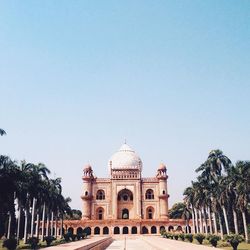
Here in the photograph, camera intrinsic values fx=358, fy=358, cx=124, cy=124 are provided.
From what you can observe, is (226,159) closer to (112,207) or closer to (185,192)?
(185,192)

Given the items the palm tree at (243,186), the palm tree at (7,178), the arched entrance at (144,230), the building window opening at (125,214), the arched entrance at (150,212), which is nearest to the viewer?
the palm tree at (7,178)

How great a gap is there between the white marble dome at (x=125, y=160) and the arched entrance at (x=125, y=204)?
4.80 metres

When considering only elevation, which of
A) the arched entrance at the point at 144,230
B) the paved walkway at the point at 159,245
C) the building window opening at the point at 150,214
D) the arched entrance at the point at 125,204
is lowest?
the paved walkway at the point at 159,245

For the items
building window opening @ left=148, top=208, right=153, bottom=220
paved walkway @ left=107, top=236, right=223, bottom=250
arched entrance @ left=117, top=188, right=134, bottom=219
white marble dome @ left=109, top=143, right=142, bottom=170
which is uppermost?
white marble dome @ left=109, top=143, right=142, bottom=170

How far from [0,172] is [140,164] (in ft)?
138

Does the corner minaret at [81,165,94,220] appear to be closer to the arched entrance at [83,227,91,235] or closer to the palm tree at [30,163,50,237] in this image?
the arched entrance at [83,227,91,235]

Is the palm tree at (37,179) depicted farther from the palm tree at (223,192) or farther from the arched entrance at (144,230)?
the arched entrance at (144,230)

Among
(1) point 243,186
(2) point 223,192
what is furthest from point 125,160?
(1) point 243,186

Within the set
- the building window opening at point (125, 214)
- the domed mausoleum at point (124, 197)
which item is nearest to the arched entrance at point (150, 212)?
the domed mausoleum at point (124, 197)

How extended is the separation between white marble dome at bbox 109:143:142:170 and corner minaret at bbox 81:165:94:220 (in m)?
4.81

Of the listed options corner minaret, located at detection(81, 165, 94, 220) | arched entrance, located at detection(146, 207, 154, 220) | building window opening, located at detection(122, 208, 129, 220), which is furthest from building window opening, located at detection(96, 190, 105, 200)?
arched entrance, located at detection(146, 207, 154, 220)

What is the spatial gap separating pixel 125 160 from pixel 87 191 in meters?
9.77

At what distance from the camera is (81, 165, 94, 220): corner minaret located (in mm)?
62219

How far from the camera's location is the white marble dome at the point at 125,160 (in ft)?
222
